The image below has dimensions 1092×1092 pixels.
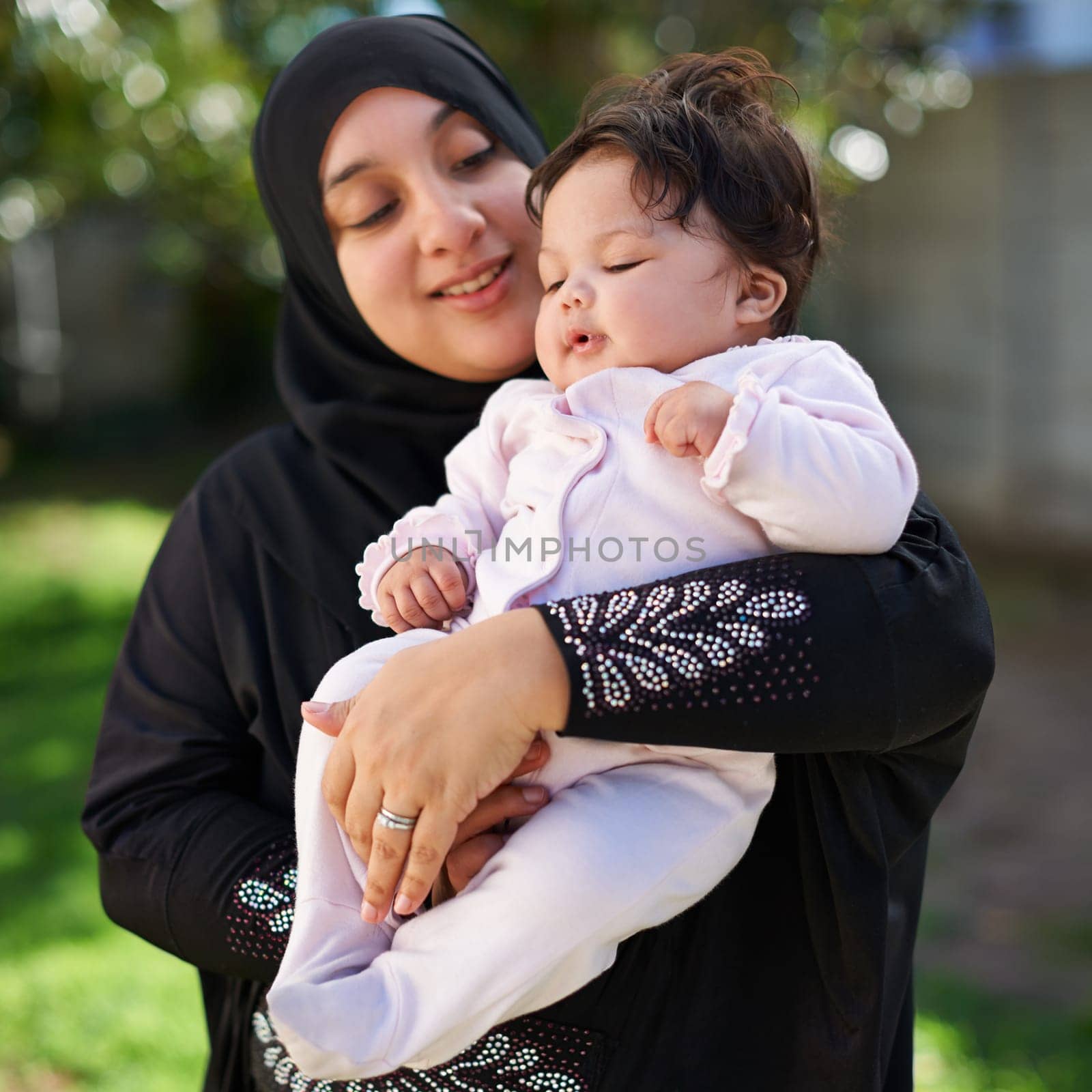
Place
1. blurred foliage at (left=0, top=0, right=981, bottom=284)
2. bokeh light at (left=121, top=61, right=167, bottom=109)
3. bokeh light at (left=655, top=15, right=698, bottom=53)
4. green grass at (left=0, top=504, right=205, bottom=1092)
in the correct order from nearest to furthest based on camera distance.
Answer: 1. green grass at (left=0, top=504, right=205, bottom=1092)
2. blurred foliage at (left=0, top=0, right=981, bottom=284)
3. bokeh light at (left=655, top=15, right=698, bottom=53)
4. bokeh light at (left=121, top=61, right=167, bottom=109)

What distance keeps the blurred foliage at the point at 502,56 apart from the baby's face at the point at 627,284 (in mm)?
3915

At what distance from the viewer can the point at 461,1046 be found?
50.0 inches

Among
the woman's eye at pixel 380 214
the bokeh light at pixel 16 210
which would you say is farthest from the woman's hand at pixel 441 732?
the bokeh light at pixel 16 210

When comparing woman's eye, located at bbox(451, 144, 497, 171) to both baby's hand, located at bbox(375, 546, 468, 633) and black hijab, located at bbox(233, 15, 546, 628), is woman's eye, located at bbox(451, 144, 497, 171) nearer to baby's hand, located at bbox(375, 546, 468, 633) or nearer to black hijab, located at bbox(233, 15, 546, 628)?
black hijab, located at bbox(233, 15, 546, 628)

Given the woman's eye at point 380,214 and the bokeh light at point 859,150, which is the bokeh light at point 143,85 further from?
the woman's eye at point 380,214

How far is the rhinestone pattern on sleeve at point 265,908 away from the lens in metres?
1.46

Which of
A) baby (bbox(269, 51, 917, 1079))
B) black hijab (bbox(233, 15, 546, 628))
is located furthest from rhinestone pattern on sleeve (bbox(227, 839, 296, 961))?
black hijab (bbox(233, 15, 546, 628))

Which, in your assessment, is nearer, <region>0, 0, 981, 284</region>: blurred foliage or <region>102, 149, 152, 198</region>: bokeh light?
<region>0, 0, 981, 284</region>: blurred foliage

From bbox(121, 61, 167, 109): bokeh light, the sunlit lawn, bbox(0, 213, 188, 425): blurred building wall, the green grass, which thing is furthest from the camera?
bbox(0, 213, 188, 425): blurred building wall

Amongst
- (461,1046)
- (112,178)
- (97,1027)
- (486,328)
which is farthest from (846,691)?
(112,178)

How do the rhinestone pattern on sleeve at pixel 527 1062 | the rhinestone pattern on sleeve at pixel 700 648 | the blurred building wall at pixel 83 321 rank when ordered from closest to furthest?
the rhinestone pattern on sleeve at pixel 700 648 → the rhinestone pattern on sleeve at pixel 527 1062 → the blurred building wall at pixel 83 321

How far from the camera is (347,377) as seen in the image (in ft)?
6.38

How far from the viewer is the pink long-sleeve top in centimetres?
124

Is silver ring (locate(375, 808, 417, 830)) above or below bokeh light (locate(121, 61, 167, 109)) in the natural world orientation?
below
